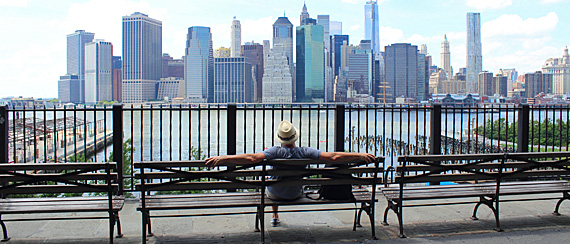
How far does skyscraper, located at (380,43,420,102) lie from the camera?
176 metres

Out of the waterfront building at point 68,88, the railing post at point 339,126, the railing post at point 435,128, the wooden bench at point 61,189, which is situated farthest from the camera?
the waterfront building at point 68,88

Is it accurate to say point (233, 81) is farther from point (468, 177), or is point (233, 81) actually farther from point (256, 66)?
point (468, 177)

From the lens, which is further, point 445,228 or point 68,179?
point 445,228

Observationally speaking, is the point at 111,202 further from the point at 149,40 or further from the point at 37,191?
the point at 149,40

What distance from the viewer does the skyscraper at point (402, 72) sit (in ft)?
579

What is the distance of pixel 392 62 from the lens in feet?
624

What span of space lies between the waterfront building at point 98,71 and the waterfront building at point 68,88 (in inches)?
136

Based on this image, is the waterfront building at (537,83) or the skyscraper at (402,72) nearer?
the waterfront building at (537,83)

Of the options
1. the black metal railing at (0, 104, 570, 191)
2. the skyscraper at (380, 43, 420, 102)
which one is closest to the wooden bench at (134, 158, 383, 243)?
the black metal railing at (0, 104, 570, 191)

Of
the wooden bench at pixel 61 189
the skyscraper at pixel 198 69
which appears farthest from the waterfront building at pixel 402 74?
the wooden bench at pixel 61 189

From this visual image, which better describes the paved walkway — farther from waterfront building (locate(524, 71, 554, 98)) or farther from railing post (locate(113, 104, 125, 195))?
waterfront building (locate(524, 71, 554, 98))

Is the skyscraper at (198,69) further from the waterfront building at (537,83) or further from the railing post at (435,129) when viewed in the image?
the railing post at (435,129)

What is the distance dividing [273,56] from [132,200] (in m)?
172

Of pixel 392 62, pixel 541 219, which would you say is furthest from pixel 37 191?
pixel 392 62
